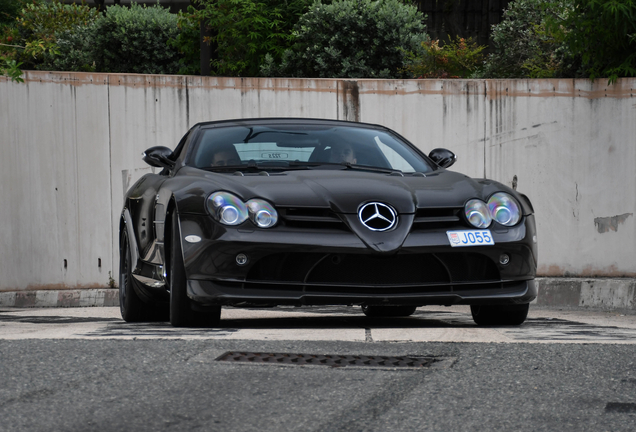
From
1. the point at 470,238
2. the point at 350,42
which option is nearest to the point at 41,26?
the point at 350,42

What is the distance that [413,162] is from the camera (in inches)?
278

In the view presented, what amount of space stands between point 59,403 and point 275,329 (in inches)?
96.2

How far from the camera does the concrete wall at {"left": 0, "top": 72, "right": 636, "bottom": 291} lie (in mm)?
11500

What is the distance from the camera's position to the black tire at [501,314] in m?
6.48

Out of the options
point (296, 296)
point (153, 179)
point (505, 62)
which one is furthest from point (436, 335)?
point (505, 62)

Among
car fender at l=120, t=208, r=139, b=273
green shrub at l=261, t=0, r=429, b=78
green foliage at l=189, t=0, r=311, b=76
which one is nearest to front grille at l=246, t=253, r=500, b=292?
car fender at l=120, t=208, r=139, b=273

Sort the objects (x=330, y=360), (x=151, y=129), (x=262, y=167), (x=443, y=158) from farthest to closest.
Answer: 1. (x=151, y=129)
2. (x=443, y=158)
3. (x=262, y=167)
4. (x=330, y=360)

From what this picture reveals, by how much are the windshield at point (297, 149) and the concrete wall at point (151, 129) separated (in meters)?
4.40

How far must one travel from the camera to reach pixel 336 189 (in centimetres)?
585

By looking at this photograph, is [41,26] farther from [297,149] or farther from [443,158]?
[443,158]

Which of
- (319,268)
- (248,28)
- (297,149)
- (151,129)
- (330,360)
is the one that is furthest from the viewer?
(248,28)

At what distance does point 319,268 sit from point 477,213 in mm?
955

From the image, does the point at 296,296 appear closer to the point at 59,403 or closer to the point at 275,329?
the point at 275,329

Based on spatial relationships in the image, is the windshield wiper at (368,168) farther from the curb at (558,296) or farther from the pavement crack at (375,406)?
the curb at (558,296)
